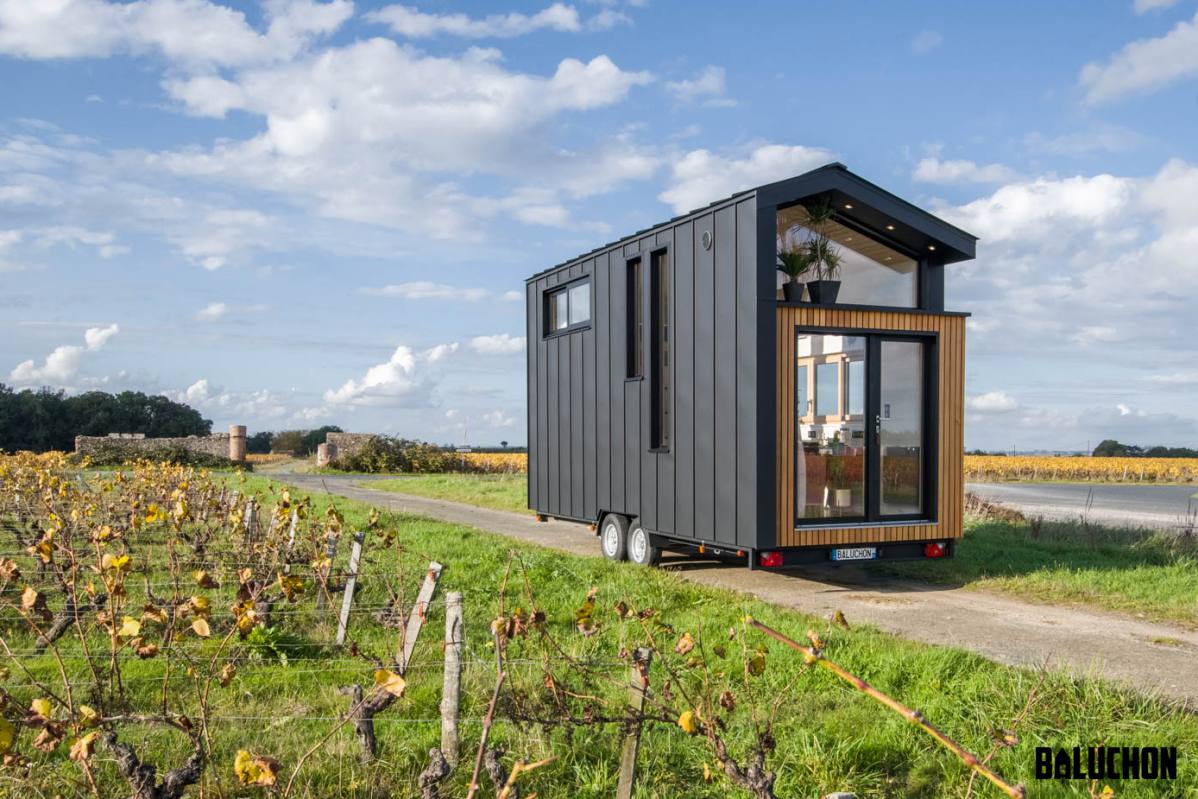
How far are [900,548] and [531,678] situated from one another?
5.41 m

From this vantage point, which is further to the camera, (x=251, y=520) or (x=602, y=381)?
(x=602, y=381)

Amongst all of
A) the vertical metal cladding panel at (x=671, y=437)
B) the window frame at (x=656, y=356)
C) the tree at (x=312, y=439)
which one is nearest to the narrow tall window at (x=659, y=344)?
the window frame at (x=656, y=356)

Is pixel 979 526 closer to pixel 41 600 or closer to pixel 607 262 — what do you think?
pixel 607 262

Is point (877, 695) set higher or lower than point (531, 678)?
higher

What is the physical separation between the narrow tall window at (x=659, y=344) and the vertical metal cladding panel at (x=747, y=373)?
149 centimetres

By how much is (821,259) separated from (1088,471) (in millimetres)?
36914

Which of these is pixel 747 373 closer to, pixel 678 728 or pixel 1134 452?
pixel 678 728

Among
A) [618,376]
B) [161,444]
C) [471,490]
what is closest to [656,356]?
[618,376]

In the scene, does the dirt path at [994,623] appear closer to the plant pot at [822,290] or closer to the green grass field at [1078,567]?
the green grass field at [1078,567]

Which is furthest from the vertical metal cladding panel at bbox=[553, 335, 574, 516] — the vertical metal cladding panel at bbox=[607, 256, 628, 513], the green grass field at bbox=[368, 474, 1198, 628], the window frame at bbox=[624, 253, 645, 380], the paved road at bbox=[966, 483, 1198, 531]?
the paved road at bbox=[966, 483, 1198, 531]

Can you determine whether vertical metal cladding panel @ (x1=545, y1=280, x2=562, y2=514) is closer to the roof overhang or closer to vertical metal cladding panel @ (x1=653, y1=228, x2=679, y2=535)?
vertical metal cladding panel @ (x1=653, y1=228, x2=679, y2=535)

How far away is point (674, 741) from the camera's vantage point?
14.5ft

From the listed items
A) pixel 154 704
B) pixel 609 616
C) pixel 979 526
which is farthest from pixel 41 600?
pixel 979 526

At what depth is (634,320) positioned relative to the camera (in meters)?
10.7
